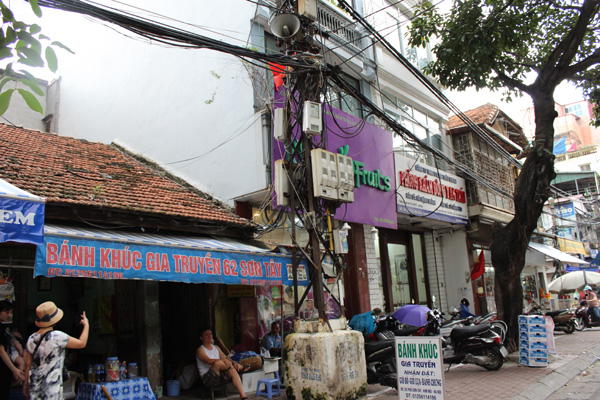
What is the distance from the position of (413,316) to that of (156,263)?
17.3 ft

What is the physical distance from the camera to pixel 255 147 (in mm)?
10430

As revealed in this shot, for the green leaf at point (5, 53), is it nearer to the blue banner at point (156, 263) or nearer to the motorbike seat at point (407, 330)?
the blue banner at point (156, 263)

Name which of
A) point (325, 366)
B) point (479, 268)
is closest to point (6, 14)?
point (325, 366)

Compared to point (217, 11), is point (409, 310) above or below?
below

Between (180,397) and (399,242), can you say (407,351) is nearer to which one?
(180,397)

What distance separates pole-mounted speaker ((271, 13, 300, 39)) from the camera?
820cm

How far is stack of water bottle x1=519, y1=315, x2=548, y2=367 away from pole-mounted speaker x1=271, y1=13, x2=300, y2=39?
23.0ft

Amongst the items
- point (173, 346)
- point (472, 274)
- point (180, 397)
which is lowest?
point (180, 397)

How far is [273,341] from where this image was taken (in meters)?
9.44

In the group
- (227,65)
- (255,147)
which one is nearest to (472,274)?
A: (255,147)

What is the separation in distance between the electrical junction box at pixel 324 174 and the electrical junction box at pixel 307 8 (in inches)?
→ 94.8

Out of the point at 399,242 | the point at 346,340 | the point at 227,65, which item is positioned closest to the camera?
the point at 346,340

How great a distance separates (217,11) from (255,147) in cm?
391

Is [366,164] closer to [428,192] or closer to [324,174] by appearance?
[428,192]
